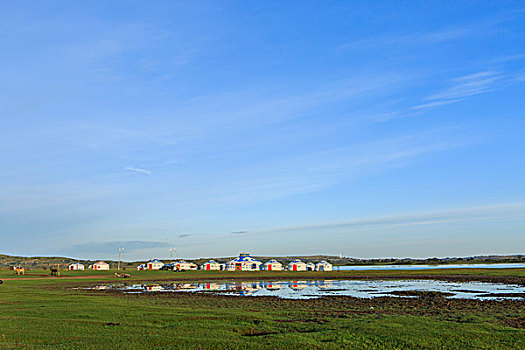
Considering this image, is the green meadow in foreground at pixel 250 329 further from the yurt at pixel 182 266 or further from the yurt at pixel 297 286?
the yurt at pixel 182 266

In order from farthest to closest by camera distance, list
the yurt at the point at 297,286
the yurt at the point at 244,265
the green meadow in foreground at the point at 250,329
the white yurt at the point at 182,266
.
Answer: the white yurt at the point at 182,266 < the yurt at the point at 244,265 < the yurt at the point at 297,286 < the green meadow in foreground at the point at 250,329

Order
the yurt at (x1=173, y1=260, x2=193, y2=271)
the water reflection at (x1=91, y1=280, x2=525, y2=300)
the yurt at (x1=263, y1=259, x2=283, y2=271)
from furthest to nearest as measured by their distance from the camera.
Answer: the yurt at (x1=173, y1=260, x2=193, y2=271) → the yurt at (x1=263, y1=259, x2=283, y2=271) → the water reflection at (x1=91, y1=280, x2=525, y2=300)

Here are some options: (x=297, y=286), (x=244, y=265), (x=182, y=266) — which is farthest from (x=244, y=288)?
(x=182, y=266)

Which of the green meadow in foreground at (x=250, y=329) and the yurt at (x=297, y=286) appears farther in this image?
the yurt at (x=297, y=286)

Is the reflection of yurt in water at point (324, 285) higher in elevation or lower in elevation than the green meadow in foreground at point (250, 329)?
lower

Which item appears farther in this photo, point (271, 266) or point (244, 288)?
point (271, 266)

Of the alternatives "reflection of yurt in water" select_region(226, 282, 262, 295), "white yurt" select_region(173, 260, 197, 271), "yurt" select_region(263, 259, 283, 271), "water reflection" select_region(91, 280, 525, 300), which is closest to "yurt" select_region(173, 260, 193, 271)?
"white yurt" select_region(173, 260, 197, 271)

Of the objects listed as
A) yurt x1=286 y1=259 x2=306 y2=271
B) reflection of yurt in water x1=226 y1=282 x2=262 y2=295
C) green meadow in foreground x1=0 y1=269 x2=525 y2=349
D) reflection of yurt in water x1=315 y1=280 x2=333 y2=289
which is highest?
green meadow in foreground x1=0 y1=269 x2=525 y2=349

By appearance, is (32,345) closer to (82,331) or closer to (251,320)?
(82,331)

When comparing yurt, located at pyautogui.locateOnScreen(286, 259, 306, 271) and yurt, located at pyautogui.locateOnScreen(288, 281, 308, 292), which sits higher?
yurt, located at pyautogui.locateOnScreen(288, 281, 308, 292)

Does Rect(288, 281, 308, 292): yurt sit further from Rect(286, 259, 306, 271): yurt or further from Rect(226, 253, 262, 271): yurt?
Rect(286, 259, 306, 271): yurt

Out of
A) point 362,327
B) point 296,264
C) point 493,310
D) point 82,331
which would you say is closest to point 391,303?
point 493,310

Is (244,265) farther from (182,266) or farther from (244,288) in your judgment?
(244,288)

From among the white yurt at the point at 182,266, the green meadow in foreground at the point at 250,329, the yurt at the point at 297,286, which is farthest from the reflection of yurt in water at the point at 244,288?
the white yurt at the point at 182,266
